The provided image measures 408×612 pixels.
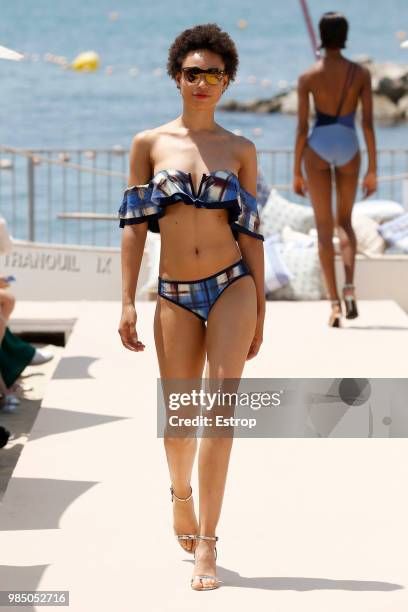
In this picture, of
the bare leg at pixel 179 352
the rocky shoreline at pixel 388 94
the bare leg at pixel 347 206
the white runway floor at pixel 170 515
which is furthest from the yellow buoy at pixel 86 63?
the bare leg at pixel 179 352

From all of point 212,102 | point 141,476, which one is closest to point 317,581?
point 141,476

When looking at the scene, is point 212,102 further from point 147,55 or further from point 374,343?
point 147,55

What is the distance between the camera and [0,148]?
1152 cm

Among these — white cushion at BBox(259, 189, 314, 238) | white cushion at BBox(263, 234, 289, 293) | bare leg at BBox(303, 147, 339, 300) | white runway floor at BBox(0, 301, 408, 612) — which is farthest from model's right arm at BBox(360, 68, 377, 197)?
white cushion at BBox(259, 189, 314, 238)

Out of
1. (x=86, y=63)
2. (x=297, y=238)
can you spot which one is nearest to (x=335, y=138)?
(x=297, y=238)

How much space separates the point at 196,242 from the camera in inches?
191

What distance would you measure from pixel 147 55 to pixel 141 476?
202ft

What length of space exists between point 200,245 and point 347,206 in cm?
435

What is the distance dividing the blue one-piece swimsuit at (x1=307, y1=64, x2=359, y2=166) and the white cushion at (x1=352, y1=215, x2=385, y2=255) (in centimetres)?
215

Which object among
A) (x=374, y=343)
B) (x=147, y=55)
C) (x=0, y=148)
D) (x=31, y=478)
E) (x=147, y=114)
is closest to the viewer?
(x=31, y=478)

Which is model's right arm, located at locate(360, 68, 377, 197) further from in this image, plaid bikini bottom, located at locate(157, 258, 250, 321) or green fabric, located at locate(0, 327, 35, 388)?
plaid bikini bottom, located at locate(157, 258, 250, 321)

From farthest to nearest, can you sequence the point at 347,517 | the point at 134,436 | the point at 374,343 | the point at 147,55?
the point at 147,55 → the point at 374,343 → the point at 134,436 → the point at 347,517

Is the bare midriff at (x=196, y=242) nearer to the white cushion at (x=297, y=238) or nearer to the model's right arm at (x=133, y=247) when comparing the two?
the model's right arm at (x=133, y=247)

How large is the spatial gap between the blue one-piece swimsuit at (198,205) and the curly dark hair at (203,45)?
412 mm
